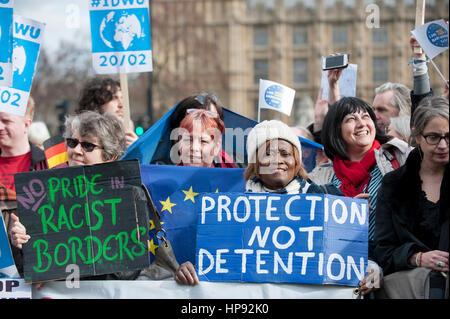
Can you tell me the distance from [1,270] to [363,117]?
2.40 metres

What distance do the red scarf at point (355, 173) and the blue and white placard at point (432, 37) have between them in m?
0.81

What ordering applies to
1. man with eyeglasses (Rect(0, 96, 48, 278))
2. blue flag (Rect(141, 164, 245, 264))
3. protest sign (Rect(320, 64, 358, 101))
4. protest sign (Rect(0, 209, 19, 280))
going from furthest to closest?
protest sign (Rect(320, 64, 358, 101)) → man with eyeglasses (Rect(0, 96, 48, 278)) → blue flag (Rect(141, 164, 245, 264)) → protest sign (Rect(0, 209, 19, 280))

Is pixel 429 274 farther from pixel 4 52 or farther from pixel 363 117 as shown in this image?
pixel 4 52

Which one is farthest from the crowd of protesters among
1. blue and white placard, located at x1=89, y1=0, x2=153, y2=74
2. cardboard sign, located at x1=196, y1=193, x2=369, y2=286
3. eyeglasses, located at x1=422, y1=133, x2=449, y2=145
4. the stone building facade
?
the stone building facade

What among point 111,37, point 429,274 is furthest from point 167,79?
point 429,274

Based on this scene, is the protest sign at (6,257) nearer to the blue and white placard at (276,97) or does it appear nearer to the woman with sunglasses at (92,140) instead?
the woman with sunglasses at (92,140)

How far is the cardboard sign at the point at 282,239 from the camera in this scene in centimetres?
416

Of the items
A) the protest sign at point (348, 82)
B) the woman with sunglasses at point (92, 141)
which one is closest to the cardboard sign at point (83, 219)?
the woman with sunglasses at point (92, 141)

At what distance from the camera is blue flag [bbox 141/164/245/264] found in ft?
15.4

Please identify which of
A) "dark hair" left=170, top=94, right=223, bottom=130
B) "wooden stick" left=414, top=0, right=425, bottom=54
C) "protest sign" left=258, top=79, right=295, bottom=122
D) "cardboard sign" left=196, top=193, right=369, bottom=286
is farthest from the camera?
"protest sign" left=258, top=79, right=295, bottom=122

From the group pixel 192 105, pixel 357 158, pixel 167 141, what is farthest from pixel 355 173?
pixel 167 141

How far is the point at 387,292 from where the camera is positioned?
413 centimetres

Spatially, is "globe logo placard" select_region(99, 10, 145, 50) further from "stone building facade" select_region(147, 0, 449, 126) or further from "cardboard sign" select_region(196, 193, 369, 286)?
"stone building facade" select_region(147, 0, 449, 126)

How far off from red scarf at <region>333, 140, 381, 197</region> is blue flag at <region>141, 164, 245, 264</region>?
673 millimetres
